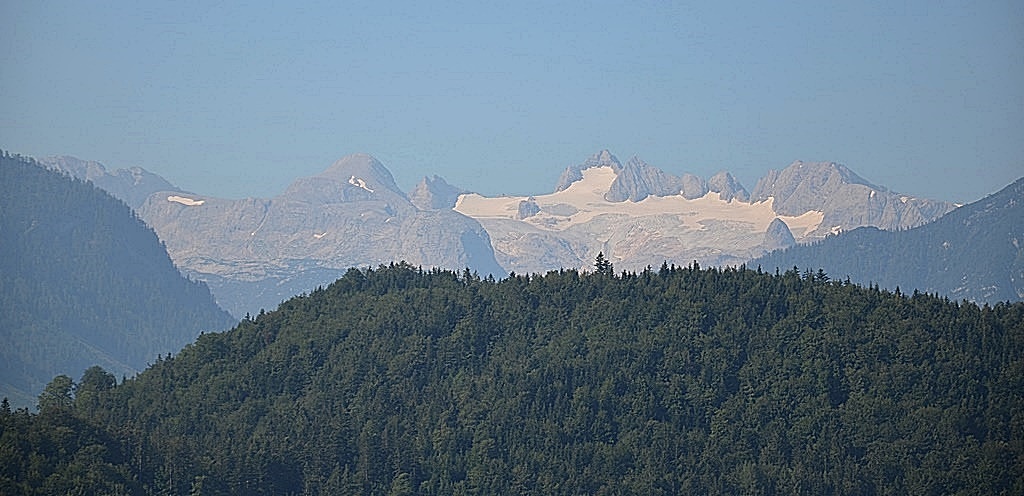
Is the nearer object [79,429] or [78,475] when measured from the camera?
[78,475]

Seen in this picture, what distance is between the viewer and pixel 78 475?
187 meters

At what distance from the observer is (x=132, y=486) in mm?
193125

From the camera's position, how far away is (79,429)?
199125 millimetres

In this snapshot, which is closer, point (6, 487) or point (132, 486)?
point (6, 487)

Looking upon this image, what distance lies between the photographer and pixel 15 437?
188375 mm

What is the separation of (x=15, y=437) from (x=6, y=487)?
931 cm

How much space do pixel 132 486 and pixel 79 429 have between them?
11.5 meters

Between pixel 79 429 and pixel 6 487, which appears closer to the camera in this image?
pixel 6 487

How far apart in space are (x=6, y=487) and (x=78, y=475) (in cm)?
890

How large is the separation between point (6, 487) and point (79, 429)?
19.5 m

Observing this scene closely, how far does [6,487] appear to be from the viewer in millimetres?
180375

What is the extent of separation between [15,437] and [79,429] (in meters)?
11.7
